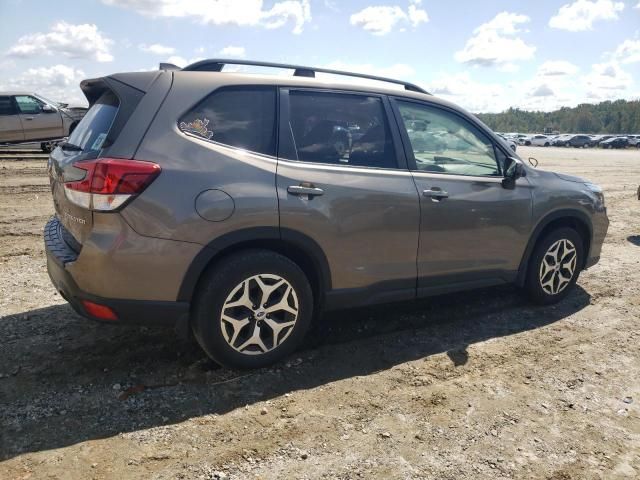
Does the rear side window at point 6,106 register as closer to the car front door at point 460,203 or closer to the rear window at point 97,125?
the rear window at point 97,125

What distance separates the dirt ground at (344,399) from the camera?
2.62m

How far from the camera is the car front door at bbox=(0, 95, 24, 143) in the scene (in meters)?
15.5

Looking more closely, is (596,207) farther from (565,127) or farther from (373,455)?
(565,127)

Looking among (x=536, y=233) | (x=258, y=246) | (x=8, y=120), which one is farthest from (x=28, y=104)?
(x=536, y=233)

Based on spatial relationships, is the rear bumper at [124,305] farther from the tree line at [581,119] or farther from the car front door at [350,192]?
the tree line at [581,119]

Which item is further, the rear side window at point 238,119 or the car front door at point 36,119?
the car front door at point 36,119

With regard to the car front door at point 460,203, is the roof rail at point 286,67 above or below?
above

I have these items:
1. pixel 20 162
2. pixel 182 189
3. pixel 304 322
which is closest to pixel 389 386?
pixel 304 322

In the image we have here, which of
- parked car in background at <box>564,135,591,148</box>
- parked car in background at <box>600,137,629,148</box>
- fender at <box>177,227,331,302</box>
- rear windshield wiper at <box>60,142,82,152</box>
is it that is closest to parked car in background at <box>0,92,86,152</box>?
rear windshield wiper at <box>60,142,82,152</box>

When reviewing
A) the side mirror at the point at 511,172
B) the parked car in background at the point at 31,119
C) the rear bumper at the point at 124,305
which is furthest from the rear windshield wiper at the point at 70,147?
the parked car in background at the point at 31,119

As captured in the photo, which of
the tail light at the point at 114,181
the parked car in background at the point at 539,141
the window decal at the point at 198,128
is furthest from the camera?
the parked car in background at the point at 539,141

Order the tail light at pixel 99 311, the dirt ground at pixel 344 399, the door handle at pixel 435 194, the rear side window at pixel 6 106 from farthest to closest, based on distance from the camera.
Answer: the rear side window at pixel 6 106 → the door handle at pixel 435 194 → the tail light at pixel 99 311 → the dirt ground at pixel 344 399

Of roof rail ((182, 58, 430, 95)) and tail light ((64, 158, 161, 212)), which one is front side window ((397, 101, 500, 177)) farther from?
tail light ((64, 158, 161, 212))

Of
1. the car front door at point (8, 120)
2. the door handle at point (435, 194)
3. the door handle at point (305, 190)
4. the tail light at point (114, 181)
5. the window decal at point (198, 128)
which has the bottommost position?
the door handle at point (435, 194)
